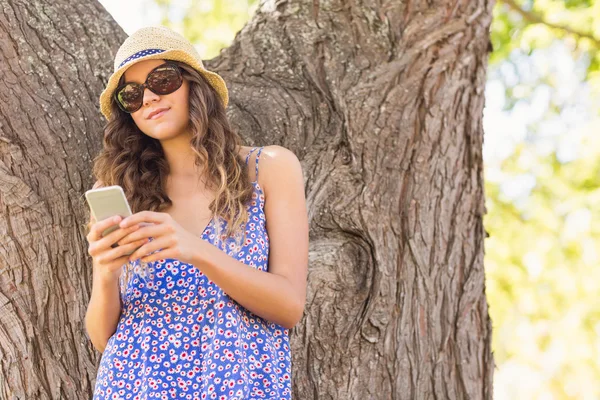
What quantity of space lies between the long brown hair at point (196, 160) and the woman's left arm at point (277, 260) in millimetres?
98

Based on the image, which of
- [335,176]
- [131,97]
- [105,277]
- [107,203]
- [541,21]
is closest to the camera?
[107,203]

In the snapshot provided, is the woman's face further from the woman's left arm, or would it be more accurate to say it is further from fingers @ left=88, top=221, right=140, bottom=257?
fingers @ left=88, top=221, right=140, bottom=257

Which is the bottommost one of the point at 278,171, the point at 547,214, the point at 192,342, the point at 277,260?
the point at 192,342

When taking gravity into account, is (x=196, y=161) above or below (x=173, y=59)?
below

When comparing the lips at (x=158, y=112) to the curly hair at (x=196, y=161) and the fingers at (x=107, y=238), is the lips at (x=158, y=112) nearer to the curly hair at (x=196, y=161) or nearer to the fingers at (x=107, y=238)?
the curly hair at (x=196, y=161)

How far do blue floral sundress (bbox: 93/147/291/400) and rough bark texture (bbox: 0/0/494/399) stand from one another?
0.64 meters

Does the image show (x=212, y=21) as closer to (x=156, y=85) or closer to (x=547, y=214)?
(x=547, y=214)

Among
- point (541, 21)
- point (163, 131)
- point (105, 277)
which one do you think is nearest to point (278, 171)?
point (163, 131)

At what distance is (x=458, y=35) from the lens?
3.95m

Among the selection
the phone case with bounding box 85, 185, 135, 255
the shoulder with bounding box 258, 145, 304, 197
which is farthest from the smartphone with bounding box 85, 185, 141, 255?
the shoulder with bounding box 258, 145, 304, 197

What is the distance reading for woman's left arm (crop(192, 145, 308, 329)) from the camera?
2404 mm

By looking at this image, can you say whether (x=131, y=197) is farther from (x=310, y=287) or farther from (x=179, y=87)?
(x=310, y=287)

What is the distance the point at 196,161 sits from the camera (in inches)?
115

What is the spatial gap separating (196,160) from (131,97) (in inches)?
12.8
